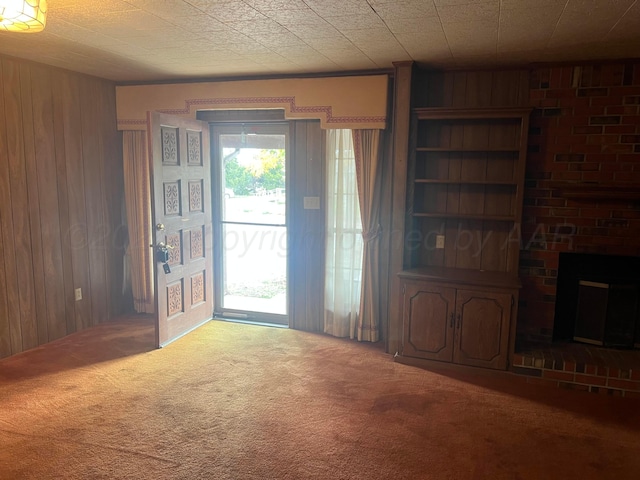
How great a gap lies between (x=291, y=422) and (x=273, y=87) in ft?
9.70

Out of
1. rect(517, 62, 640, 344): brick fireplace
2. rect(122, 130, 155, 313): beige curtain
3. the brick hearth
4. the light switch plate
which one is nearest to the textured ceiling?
rect(517, 62, 640, 344): brick fireplace

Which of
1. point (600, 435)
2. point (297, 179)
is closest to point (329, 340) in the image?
point (297, 179)

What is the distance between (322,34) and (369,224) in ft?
5.79

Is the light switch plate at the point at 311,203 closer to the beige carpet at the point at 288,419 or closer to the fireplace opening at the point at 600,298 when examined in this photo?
the beige carpet at the point at 288,419

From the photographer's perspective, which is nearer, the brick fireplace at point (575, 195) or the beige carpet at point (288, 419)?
the beige carpet at point (288, 419)

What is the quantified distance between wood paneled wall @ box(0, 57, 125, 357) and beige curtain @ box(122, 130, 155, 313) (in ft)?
0.38

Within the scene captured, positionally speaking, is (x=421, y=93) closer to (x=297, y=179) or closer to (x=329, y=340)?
(x=297, y=179)

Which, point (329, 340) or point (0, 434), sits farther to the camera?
point (329, 340)

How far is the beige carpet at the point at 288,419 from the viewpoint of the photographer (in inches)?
101

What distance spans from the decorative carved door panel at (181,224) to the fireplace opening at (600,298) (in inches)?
131

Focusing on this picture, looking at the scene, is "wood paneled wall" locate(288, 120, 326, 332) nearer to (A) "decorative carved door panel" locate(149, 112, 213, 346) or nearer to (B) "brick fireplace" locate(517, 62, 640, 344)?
(A) "decorative carved door panel" locate(149, 112, 213, 346)

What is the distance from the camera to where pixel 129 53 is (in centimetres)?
358

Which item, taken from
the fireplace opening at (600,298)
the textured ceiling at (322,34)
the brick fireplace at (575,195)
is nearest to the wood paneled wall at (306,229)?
the textured ceiling at (322,34)

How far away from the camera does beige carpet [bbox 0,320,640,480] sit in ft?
8.39
